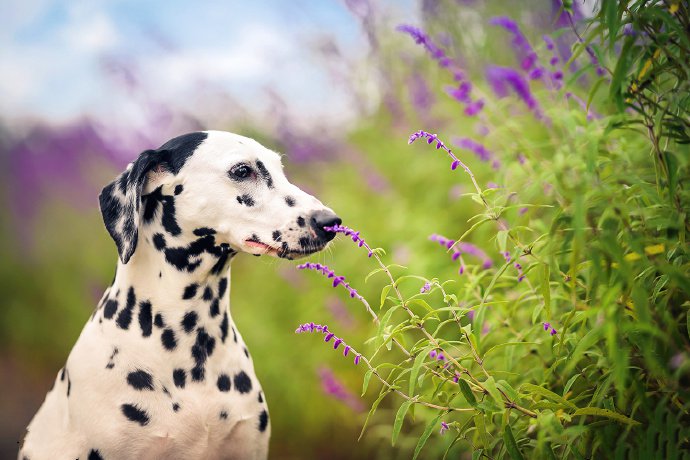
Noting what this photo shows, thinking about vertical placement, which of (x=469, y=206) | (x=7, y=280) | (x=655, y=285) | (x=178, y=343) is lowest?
(x=655, y=285)

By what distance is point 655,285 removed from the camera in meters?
2.06

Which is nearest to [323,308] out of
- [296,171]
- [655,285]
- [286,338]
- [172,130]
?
[286,338]

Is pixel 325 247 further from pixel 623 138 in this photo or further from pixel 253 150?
pixel 623 138

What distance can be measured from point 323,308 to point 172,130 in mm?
1805

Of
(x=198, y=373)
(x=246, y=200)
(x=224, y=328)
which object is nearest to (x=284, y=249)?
(x=246, y=200)

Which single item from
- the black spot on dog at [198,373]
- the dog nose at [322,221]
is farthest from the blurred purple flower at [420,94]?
the black spot on dog at [198,373]

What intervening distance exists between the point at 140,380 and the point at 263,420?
479mm

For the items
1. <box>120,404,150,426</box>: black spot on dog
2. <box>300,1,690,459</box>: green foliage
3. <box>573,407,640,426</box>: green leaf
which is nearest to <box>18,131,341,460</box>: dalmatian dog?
<box>120,404,150,426</box>: black spot on dog

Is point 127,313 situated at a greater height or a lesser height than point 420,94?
lesser

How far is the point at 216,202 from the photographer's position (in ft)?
7.50

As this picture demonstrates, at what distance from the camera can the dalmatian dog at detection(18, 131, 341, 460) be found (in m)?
2.21

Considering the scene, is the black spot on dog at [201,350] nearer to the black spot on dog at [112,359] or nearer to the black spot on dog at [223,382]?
the black spot on dog at [223,382]

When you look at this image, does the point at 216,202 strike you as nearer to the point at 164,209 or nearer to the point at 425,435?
the point at 164,209

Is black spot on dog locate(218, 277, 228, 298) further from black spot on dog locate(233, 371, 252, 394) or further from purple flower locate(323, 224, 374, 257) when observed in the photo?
purple flower locate(323, 224, 374, 257)
